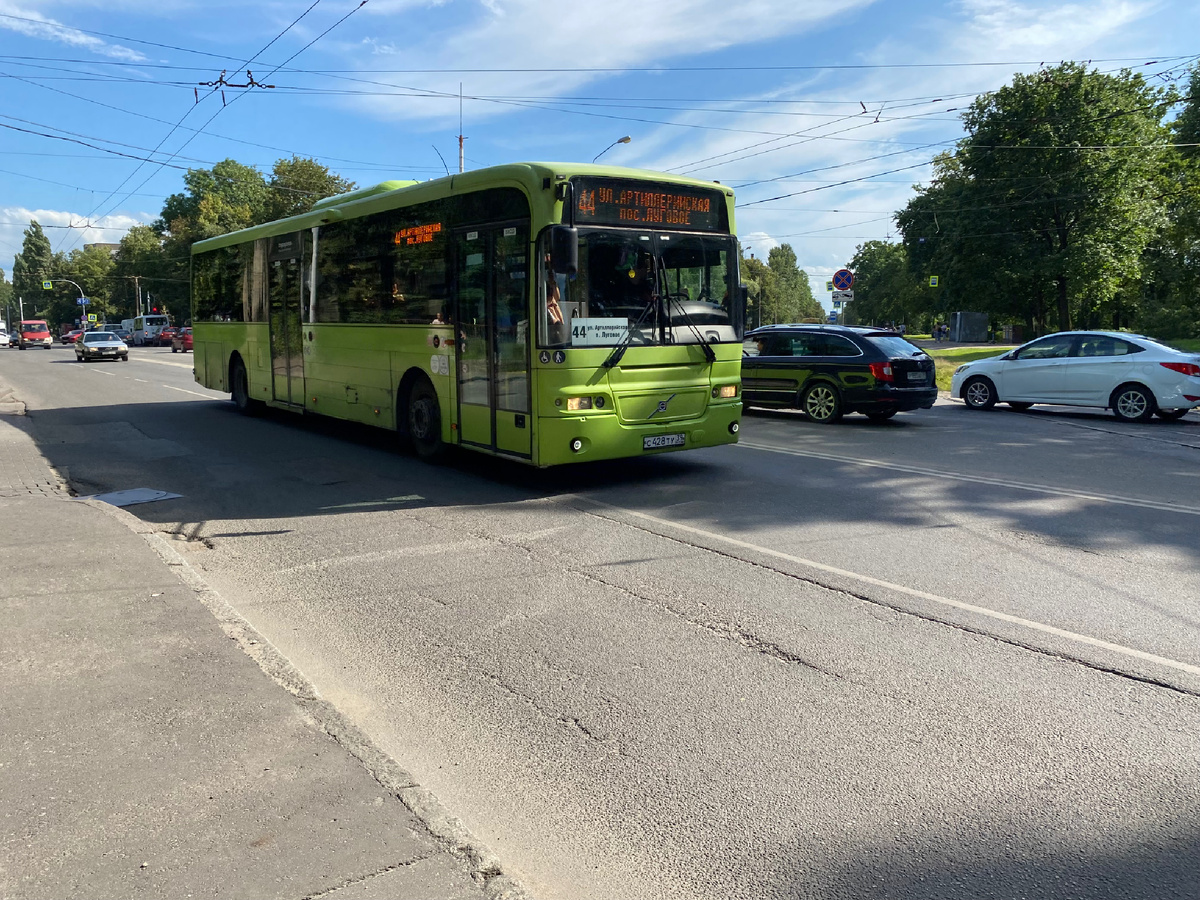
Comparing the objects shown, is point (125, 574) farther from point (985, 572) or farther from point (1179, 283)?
point (1179, 283)

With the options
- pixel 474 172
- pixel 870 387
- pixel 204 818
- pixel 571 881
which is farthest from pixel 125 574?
pixel 870 387

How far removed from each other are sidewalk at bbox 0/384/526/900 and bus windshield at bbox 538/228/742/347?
4.45 metres

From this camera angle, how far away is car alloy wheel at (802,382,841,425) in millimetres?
15367

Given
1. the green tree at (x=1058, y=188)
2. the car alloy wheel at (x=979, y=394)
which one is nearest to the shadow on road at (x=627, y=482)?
the car alloy wheel at (x=979, y=394)

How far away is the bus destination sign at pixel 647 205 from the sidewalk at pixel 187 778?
206 inches

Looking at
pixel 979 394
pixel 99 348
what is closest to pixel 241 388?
pixel 979 394

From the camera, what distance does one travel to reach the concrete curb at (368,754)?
2887mm

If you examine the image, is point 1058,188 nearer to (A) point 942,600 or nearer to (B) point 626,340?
(B) point 626,340

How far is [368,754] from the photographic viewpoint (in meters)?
3.65

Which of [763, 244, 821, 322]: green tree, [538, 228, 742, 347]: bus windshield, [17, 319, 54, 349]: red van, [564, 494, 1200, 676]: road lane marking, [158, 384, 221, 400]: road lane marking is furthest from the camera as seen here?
[763, 244, 821, 322]: green tree

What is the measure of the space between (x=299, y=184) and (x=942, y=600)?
6584 cm

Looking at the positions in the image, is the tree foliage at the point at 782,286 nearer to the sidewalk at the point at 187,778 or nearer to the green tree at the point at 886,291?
Answer: the green tree at the point at 886,291

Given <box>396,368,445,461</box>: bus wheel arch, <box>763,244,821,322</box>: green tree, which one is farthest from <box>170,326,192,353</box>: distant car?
<box>763,244,821,322</box>: green tree

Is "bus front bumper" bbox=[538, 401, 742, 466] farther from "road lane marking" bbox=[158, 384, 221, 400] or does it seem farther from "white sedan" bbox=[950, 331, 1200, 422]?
"road lane marking" bbox=[158, 384, 221, 400]
